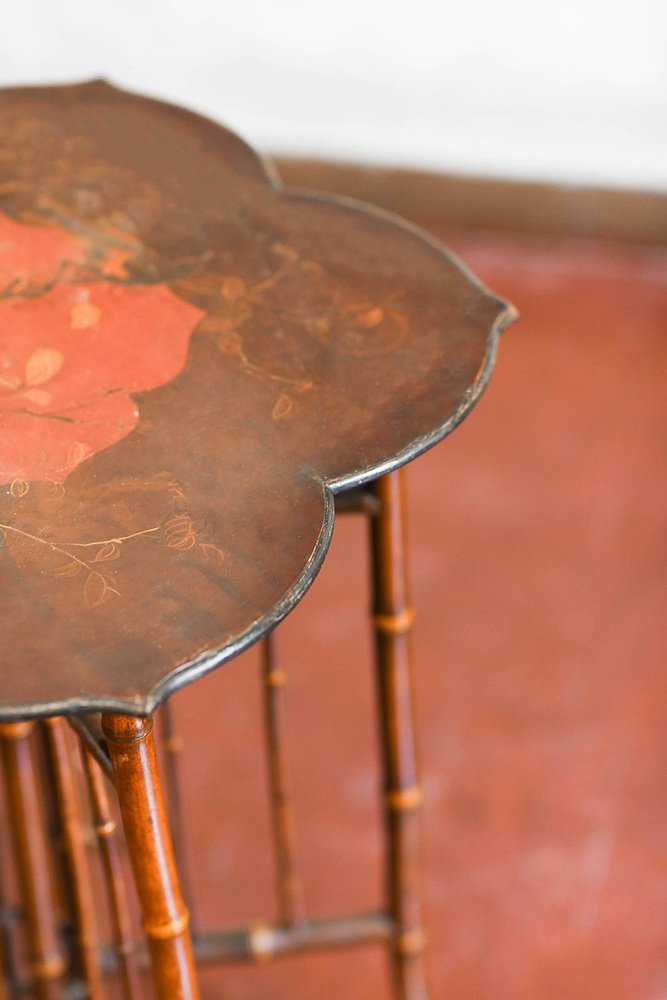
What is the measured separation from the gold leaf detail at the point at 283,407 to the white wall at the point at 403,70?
2.15 m

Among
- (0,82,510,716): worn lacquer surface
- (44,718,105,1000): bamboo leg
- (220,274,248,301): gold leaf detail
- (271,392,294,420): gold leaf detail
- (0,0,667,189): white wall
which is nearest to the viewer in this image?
(0,82,510,716): worn lacquer surface

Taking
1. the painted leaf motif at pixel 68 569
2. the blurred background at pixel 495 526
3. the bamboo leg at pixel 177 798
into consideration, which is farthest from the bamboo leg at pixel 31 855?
the painted leaf motif at pixel 68 569

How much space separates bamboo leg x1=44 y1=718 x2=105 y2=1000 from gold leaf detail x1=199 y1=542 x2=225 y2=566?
0.34 m

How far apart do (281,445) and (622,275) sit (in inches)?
84.7

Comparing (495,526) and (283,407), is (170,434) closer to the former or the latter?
(283,407)

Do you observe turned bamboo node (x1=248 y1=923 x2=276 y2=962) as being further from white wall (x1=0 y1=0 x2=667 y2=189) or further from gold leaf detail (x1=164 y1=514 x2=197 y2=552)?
white wall (x1=0 y1=0 x2=667 y2=189)

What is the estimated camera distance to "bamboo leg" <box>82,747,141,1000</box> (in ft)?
2.94

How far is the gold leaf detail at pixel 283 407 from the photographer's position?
84 centimetres

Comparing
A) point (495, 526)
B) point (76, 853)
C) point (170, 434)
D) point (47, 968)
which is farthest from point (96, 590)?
point (495, 526)

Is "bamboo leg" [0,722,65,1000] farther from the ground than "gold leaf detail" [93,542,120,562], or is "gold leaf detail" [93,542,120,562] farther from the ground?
"gold leaf detail" [93,542,120,562]

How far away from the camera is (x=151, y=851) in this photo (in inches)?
30.9

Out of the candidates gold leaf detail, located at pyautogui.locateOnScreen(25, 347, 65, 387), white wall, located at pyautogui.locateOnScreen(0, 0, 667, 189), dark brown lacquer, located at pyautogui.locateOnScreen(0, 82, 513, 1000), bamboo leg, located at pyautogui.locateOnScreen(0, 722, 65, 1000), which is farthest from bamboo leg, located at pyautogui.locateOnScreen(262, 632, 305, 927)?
white wall, located at pyautogui.locateOnScreen(0, 0, 667, 189)

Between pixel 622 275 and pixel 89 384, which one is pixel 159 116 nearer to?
pixel 89 384

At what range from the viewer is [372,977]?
5.16 ft
